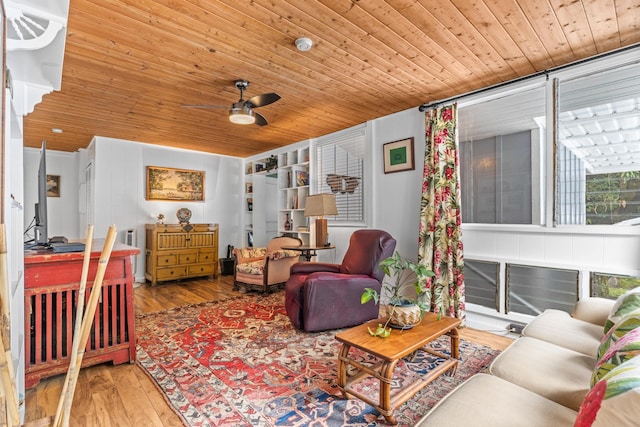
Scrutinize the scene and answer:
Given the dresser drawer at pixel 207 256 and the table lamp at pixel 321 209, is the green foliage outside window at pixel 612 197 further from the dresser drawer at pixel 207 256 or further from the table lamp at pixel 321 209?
the dresser drawer at pixel 207 256

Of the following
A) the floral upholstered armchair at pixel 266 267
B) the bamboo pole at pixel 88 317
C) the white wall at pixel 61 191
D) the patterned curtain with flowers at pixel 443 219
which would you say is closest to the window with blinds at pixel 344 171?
the floral upholstered armchair at pixel 266 267

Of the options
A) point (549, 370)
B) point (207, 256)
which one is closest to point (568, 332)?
point (549, 370)

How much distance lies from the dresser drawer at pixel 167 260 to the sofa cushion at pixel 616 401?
520cm

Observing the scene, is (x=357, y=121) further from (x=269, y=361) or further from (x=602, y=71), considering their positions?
(x=269, y=361)

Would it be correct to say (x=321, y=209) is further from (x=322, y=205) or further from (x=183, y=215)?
(x=183, y=215)

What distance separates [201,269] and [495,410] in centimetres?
496

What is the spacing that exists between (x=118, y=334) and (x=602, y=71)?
4.38m

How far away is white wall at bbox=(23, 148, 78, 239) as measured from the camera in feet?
18.1

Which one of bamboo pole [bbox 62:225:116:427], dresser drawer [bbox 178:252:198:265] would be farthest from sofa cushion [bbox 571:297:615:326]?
dresser drawer [bbox 178:252:198:265]

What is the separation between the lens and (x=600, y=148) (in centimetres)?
257

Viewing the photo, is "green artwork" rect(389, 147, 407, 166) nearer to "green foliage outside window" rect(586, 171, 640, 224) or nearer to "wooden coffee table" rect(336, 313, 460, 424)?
"green foliage outside window" rect(586, 171, 640, 224)

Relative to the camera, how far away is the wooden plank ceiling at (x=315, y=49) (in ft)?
6.35

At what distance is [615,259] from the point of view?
2402 millimetres

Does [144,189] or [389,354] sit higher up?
[144,189]
